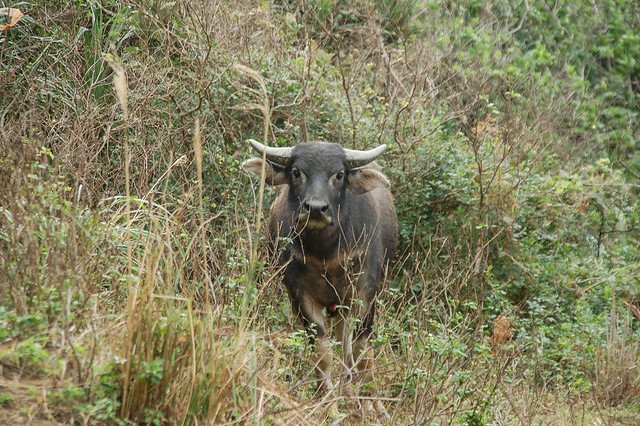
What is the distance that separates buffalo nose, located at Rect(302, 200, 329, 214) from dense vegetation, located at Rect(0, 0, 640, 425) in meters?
0.52

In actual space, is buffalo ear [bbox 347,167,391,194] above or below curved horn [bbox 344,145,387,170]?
below

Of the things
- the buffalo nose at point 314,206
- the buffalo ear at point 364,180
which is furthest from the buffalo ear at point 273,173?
the buffalo nose at point 314,206

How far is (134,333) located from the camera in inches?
177

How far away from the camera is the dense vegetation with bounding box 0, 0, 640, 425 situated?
4.63 m

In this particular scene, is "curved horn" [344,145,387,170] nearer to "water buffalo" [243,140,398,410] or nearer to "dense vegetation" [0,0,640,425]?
"water buffalo" [243,140,398,410]

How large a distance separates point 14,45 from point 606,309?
5854mm

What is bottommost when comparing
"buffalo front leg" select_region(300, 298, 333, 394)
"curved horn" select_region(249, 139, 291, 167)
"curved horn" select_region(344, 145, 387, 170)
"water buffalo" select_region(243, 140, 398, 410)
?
"buffalo front leg" select_region(300, 298, 333, 394)

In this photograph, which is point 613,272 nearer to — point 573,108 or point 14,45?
point 573,108

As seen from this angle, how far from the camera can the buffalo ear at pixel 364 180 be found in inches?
316

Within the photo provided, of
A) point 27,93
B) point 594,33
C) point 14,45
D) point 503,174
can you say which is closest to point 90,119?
point 27,93

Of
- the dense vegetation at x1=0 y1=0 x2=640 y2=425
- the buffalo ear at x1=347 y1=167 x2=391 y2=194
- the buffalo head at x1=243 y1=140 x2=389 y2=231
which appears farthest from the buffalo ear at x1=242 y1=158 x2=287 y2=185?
the buffalo ear at x1=347 y1=167 x2=391 y2=194

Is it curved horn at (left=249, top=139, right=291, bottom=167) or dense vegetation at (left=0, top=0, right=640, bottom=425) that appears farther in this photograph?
curved horn at (left=249, top=139, right=291, bottom=167)

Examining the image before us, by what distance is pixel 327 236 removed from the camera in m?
7.77

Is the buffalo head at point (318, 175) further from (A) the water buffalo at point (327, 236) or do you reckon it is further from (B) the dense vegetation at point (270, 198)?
(B) the dense vegetation at point (270, 198)
